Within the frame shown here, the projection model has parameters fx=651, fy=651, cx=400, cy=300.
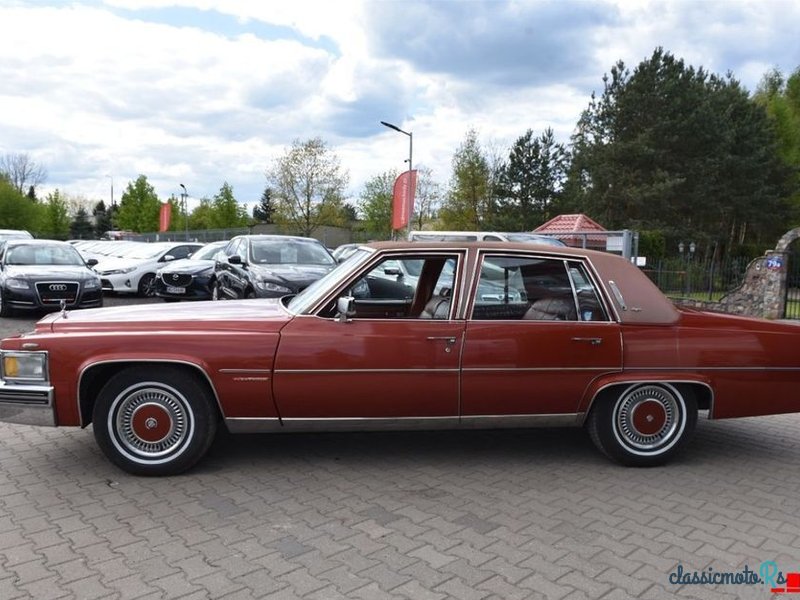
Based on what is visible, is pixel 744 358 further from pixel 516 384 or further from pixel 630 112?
pixel 630 112

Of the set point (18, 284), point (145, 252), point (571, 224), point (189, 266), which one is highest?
point (571, 224)

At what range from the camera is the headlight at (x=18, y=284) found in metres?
11.6

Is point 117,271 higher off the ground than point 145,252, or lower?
lower

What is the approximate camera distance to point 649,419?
4.76m

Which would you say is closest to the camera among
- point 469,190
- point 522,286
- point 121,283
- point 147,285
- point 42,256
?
point 522,286

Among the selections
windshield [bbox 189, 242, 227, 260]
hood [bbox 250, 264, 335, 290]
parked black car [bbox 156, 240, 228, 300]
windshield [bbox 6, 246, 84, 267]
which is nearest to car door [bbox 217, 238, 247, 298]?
hood [bbox 250, 264, 335, 290]

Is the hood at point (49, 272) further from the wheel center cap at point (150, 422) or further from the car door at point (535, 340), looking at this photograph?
the car door at point (535, 340)

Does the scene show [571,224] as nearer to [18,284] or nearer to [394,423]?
[18,284]

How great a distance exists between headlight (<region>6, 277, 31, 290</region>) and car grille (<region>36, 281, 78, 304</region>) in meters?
0.19

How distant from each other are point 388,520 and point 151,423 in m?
1.73

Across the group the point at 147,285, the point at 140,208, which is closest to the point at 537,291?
the point at 147,285

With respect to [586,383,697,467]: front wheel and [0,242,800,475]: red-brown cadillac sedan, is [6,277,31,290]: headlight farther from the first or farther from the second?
[586,383,697,467]: front wheel

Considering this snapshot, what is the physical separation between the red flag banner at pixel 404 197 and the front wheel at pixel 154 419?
72.6ft

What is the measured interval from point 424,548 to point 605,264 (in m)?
2.53
